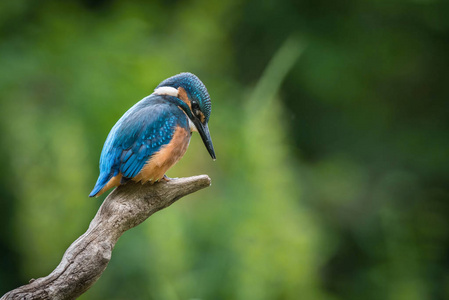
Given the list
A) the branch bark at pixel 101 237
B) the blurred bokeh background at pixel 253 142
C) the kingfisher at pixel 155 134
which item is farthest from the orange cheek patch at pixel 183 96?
the blurred bokeh background at pixel 253 142

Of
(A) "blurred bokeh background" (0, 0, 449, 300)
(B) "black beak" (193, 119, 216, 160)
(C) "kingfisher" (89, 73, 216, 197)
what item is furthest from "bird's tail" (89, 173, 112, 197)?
(A) "blurred bokeh background" (0, 0, 449, 300)

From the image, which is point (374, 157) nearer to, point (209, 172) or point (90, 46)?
point (209, 172)

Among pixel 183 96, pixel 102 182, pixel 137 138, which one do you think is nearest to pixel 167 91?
pixel 183 96

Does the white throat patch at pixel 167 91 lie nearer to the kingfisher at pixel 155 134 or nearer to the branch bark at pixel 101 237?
the kingfisher at pixel 155 134

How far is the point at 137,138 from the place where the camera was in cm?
122

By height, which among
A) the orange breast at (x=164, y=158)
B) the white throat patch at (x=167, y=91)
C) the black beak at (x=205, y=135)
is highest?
the white throat patch at (x=167, y=91)

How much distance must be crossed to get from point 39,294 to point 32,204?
1.15 m

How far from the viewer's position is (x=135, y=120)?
123 centimetres

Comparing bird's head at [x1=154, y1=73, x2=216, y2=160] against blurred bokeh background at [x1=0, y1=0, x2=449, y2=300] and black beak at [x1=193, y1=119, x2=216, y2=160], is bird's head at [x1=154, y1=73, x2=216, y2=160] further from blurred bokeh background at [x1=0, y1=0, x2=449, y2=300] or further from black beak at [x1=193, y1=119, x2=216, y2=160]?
blurred bokeh background at [x1=0, y1=0, x2=449, y2=300]

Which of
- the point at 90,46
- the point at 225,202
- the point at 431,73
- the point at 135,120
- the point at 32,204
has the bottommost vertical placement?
the point at 32,204

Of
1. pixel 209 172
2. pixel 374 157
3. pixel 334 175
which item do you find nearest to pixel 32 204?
pixel 209 172

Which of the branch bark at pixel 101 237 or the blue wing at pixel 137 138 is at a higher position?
the blue wing at pixel 137 138

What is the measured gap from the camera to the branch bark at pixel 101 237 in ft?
3.18

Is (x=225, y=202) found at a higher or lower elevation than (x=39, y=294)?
lower
